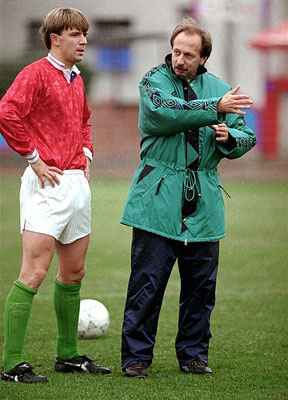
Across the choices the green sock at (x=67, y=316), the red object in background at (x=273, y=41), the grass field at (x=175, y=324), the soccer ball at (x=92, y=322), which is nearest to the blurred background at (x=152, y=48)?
the red object in background at (x=273, y=41)

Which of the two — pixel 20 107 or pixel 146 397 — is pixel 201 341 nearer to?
pixel 146 397

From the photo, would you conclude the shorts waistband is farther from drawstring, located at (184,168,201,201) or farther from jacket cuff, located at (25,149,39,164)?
drawstring, located at (184,168,201,201)

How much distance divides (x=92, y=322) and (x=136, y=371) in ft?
3.78

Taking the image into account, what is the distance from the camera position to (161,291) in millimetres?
4500

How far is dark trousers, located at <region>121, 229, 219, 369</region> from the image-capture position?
4.43 meters

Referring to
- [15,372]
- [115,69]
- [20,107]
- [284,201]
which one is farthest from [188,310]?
[115,69]

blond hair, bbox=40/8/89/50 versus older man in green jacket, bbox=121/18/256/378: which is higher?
blond hair, bbox=40/8/89/50

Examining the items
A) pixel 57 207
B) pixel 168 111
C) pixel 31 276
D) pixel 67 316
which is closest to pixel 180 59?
pixel 168 111

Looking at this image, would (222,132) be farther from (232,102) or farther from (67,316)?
(67,316)

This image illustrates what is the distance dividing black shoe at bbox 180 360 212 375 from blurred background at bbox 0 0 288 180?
62.4 ft

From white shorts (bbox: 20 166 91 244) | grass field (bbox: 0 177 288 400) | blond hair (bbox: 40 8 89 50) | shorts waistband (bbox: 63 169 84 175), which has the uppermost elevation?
blond hair (bbox: 40 8 89 50)

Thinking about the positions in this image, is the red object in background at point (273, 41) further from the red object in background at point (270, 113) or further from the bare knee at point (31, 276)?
the bare knee at point (31, 276)

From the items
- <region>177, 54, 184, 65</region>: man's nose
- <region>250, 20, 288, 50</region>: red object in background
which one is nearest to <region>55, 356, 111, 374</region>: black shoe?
<region>177, 54, 184, 65</region>: man's nose

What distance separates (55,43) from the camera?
4.35 meters
